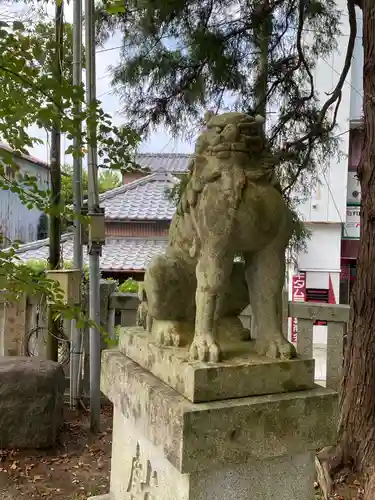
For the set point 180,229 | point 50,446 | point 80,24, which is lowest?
point 50,446

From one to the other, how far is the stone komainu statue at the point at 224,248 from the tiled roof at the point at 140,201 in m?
5.79

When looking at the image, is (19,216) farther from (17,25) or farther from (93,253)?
(17,25)

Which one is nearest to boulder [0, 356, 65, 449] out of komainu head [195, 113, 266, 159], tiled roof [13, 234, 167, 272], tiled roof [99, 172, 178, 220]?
komainu head [195, 113, 266, 159]

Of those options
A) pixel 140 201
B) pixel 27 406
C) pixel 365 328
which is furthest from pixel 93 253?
pixel 140 201

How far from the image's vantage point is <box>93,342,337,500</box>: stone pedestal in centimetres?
115

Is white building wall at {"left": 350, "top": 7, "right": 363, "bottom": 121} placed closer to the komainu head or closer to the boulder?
the boulder

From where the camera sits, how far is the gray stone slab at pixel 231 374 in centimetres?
119

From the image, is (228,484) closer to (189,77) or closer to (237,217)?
(237,217)

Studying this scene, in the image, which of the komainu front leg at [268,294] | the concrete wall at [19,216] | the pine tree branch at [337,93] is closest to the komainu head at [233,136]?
the komainu front leg at [268,294]

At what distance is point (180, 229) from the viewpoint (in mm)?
1465

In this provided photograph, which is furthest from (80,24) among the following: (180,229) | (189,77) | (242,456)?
(242,456)

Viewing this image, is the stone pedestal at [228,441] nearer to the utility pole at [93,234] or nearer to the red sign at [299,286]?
the utility pole at [93,234]

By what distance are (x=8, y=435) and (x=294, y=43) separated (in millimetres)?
2956

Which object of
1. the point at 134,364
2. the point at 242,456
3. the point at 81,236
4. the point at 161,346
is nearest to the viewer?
the point at 242,456
